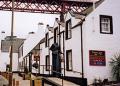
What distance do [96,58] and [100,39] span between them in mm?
1584

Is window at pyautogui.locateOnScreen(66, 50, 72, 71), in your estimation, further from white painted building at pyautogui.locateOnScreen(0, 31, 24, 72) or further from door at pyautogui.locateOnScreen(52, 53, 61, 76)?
white painted building at pyautogui.locateOnScreen(0, 31, 24, 72)

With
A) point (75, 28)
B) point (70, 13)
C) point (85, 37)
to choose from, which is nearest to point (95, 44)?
point (85, 37)

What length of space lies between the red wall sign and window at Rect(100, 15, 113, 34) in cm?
189

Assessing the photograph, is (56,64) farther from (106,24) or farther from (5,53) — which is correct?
(5,53)

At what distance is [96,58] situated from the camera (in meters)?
23.2

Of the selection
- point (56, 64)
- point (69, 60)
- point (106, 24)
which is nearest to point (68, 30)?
point (69, 60)

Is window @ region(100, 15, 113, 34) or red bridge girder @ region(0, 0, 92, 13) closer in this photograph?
window @ region(100, 15, 113, 34)

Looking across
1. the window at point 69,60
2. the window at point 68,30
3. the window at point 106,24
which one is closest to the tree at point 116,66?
the window at point 106,24

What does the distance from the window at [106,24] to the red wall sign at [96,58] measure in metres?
1.89

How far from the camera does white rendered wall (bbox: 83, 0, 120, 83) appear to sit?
75.6 feet

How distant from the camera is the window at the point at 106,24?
79.5 ft

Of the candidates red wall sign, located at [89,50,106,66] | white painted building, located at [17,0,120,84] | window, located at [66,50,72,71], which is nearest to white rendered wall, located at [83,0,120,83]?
white painted building, located at [17,0,120,84]

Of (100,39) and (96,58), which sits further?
(100,39)

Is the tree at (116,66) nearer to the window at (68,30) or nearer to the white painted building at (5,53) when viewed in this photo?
the window at (68,30)
